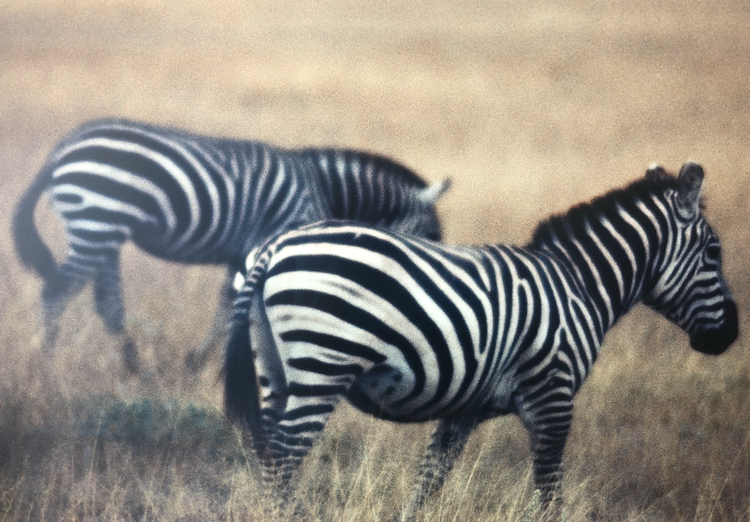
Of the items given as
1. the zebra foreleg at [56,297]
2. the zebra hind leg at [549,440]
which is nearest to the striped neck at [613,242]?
the zebra hind leg at [549,440]

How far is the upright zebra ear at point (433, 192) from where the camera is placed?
3715 millimetres

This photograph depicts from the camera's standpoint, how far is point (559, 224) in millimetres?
3506

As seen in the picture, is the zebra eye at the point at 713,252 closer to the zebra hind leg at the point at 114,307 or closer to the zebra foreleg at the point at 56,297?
the zebra hind leg at the point at 114,307

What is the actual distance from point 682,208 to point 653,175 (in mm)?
211

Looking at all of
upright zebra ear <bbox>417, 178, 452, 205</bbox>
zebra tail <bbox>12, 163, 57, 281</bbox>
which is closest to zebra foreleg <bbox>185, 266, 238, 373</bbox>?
zebra tail <bbox>12, 163, 57, 281</bbox>

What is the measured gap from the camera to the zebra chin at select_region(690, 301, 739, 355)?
3719 millimetres

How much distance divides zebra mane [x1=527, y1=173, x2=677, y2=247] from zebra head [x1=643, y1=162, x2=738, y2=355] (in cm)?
4

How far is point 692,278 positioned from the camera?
143 inches

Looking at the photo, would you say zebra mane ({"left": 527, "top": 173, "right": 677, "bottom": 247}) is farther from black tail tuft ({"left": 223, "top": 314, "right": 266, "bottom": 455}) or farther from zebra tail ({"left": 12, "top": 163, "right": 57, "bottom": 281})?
zebra tail ({"left": 12, "top": 163, "right": 57, "bottom": 281})

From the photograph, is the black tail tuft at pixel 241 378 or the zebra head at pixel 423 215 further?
the zebra head at pixel 423 215

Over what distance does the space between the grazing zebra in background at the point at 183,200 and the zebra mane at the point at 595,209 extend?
543 mm

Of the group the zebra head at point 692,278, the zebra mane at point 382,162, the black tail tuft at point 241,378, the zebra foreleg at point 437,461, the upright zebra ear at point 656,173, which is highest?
the upright zebra ear at point 656,173

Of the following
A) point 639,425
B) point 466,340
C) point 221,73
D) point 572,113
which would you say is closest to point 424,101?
point 572,113

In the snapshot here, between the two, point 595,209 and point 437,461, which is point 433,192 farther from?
point 437,461
